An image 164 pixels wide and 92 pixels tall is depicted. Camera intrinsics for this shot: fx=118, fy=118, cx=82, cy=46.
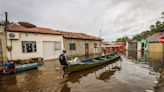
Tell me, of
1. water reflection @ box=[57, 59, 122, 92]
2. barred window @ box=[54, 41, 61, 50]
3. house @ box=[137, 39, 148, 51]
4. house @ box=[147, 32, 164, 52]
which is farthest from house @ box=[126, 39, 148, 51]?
water reflection @ box=[57, 59, 122, 92]

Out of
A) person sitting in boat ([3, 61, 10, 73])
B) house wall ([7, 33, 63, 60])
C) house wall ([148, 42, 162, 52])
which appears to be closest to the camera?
person sitting in boat ([3, 61, 10, 73])

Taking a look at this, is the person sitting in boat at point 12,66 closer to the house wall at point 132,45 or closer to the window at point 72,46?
the window at point 72,46

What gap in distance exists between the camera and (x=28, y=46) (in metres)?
14.8

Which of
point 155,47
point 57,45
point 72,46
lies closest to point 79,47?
point 72,46

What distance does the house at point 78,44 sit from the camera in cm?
2030

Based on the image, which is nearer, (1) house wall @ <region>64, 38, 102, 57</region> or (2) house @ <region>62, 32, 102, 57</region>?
(1) house wall @ <region>64, 38, 102, 57</region>

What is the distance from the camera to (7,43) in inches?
506

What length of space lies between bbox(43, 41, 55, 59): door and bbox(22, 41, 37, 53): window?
1507mm

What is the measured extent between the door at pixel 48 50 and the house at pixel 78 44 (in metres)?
2.57

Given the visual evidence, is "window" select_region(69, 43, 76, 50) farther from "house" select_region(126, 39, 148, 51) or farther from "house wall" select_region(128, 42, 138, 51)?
"house wall" select_region(128, 42, 138, 51)

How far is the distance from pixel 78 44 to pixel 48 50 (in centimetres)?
677

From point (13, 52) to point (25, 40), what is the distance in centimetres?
201

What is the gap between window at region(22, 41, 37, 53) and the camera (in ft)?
47.2

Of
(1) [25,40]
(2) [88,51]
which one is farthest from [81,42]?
(1) [25,40]
